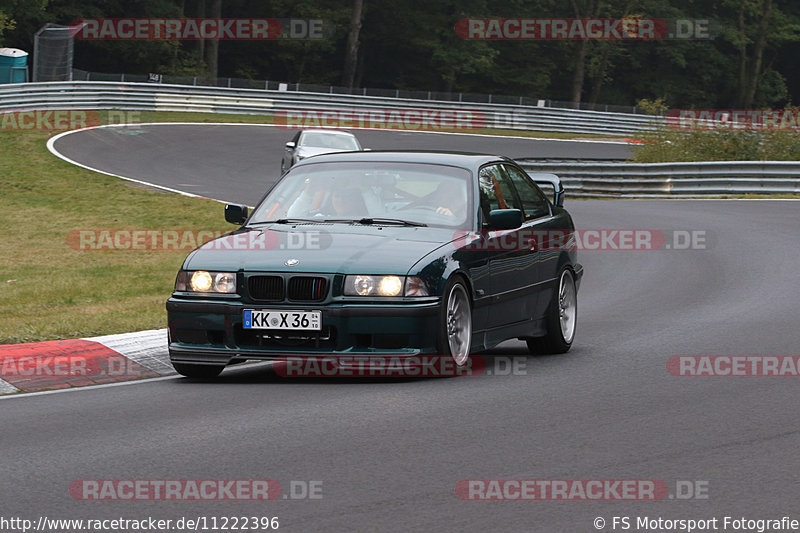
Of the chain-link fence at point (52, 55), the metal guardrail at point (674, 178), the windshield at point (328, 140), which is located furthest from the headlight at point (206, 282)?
the chain-link fence at point (52, 55)

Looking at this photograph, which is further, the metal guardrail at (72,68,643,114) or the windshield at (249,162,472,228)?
the metal guardrail at (72,68,643,114)

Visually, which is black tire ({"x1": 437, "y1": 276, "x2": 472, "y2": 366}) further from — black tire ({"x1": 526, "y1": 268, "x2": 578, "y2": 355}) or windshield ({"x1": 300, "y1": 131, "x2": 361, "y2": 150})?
windshield ({"x1": 300, "y1": 131, "x2": 361, "y2": 150})

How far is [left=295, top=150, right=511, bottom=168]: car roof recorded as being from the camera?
9.95m

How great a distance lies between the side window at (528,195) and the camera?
10664mm

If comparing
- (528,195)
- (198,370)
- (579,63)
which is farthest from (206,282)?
(579,63)

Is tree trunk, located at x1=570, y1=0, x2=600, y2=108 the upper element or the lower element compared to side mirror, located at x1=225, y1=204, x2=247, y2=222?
upper

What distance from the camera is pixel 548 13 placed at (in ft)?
268

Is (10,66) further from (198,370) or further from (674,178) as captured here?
(198,370)

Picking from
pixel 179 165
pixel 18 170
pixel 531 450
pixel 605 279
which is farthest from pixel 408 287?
pixel 179 165

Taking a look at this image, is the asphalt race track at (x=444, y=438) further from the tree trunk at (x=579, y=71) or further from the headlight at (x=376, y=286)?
the tree trunk at (x=579, y=71)

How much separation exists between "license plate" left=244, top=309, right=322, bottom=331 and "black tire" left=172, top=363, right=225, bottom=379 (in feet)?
1.89

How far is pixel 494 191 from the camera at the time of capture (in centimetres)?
1008

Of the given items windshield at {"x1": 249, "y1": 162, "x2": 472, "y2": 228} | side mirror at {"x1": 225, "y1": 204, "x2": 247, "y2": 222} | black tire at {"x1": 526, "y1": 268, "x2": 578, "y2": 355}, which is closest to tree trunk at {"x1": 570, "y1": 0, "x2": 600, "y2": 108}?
black tire at {"x1": 526, "y1": 268, "x2": 578, "y2": 355}

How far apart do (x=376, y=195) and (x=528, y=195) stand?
1730 millimetres
